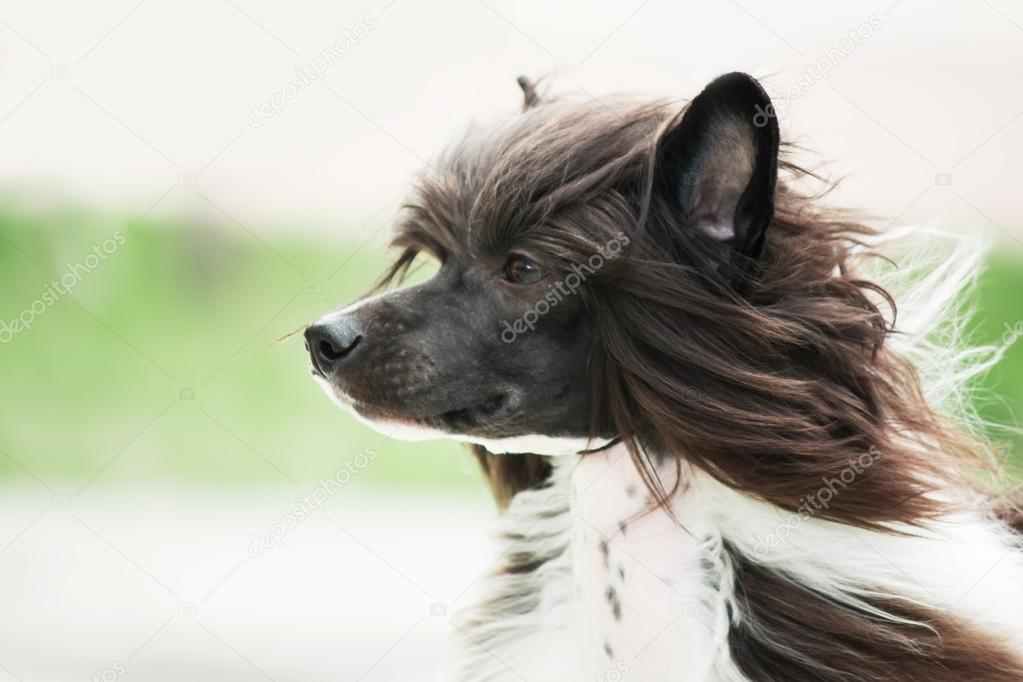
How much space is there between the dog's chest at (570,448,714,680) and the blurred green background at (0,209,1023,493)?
3.71 metres

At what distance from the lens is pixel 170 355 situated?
6.28 meters

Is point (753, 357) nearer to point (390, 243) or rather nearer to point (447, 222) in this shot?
point (447, 222)

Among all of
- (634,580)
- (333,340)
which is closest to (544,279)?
(333,340)

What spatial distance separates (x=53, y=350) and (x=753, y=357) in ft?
16.7

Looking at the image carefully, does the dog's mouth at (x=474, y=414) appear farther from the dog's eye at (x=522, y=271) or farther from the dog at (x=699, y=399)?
the dog's eye at (x=522, y=271)

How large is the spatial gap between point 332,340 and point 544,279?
0.38 m

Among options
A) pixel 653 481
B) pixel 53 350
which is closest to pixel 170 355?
pixel 53 350

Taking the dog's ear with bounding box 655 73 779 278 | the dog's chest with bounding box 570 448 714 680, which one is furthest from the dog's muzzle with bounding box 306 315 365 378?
the dog's ear with bounding box 655 73 779 278

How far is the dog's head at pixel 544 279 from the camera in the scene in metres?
2.01

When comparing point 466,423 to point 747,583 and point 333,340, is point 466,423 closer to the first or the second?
point 333,340

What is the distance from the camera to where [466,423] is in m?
2.12

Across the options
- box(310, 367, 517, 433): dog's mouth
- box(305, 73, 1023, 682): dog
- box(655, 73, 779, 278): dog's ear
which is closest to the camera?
box(655, 73, 779, 278): dog's ear

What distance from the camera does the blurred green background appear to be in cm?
594

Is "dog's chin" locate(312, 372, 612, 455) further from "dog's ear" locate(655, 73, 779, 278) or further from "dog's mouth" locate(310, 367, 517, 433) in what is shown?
"dog's ear" locate(655, 73, 779, 278)
